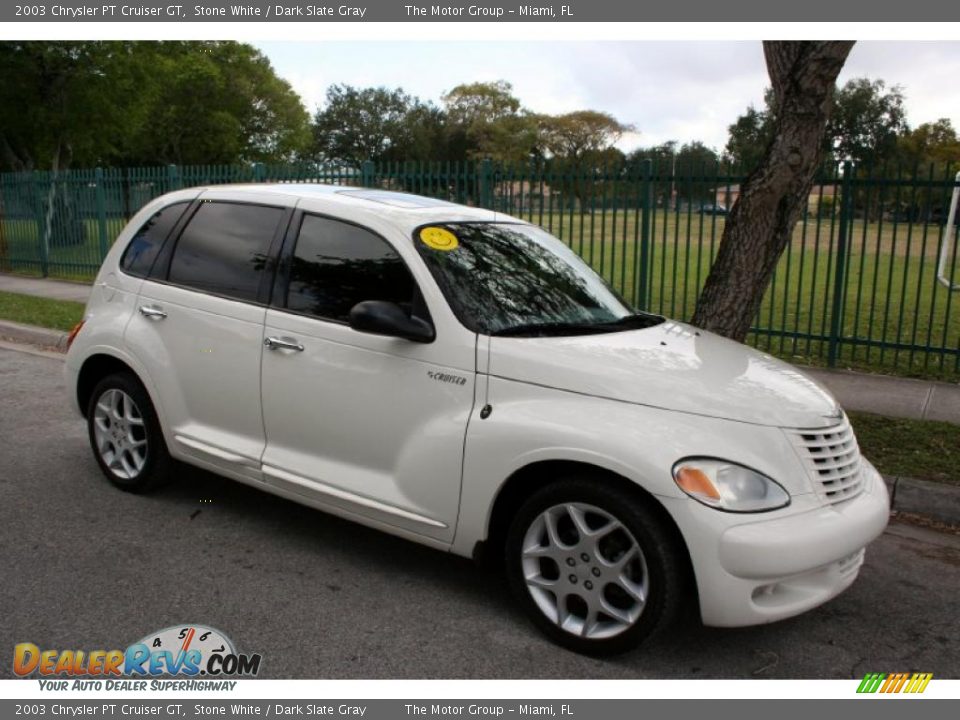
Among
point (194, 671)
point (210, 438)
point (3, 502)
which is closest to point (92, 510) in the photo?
point (3, 502)

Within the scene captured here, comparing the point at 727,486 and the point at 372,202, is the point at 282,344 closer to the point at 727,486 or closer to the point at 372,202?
the point at 372,202

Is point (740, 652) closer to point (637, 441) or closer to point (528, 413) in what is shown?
point (637, 441)

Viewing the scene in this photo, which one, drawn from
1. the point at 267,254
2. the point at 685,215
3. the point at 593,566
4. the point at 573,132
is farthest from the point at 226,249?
the point at 573,132

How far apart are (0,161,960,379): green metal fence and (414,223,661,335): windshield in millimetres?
3649

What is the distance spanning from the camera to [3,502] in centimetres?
497

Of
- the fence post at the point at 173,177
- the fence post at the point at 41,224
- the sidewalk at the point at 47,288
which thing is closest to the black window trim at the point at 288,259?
the sidewalk at the point at 47,288

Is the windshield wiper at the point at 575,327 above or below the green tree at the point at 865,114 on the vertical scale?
below

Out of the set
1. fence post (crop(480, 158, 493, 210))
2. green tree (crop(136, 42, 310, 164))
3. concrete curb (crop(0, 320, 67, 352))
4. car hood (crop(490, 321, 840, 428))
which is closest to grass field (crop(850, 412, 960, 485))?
car hood (crop(490, 321, 840, 428))

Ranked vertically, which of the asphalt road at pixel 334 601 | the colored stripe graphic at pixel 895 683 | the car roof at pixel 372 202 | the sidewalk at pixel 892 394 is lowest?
the colored stripe graphic at pixel 895 683

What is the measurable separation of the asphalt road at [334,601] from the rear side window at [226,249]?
130 centimetres

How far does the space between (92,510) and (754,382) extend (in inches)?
143

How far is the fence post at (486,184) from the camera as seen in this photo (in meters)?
10.5

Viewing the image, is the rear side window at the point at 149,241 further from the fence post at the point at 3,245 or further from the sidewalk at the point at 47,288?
the fence post at the point at 3,245

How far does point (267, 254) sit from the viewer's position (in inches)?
176
